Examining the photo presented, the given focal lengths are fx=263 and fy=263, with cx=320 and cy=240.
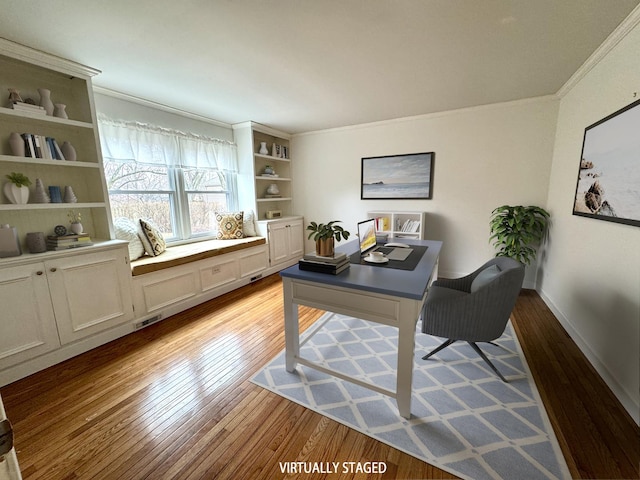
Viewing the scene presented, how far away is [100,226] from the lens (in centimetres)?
255

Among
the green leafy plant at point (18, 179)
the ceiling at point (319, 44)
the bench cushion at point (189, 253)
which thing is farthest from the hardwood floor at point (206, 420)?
the ceiling at point (319, 44)

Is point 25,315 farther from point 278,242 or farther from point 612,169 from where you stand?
point 612,169

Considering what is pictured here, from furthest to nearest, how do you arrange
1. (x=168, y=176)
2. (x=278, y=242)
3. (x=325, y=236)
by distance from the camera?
1. (x=278, y=242)
2. (x=168, y=176)
3. (x=325, y=236)

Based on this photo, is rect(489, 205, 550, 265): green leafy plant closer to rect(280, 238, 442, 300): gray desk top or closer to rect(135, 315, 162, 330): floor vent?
rect(280, 238, 442, 300): gray desk top

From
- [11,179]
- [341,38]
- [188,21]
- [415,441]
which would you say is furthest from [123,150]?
[415,441]

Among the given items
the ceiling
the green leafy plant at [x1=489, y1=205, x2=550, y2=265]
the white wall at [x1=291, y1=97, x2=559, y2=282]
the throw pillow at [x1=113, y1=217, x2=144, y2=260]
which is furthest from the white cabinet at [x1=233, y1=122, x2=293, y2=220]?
the green leafy plant at [x1=489, y1=205, x2=550, y2=265]

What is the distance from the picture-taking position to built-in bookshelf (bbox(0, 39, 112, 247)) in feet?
6.57

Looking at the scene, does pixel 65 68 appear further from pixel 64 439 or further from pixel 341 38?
pixel 64 439

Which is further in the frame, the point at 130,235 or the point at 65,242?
the point at 130,235

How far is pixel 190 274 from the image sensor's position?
3.03 m

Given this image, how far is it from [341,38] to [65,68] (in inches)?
87.3

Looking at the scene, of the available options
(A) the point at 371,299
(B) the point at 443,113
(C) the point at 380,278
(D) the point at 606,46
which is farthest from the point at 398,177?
(A) the point at 371,299

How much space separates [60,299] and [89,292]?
185 millimetres

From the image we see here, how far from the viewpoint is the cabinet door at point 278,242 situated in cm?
420
